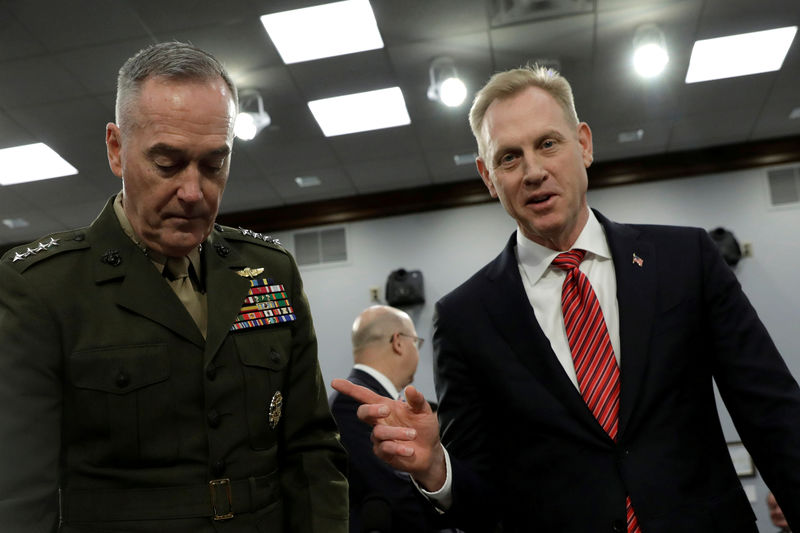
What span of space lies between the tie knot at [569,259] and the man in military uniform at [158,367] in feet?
2.18

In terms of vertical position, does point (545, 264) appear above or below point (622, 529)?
above

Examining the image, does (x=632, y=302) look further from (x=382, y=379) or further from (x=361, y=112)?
(x=361, y=112)

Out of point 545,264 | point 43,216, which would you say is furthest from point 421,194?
point 545,264

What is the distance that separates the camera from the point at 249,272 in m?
1.60

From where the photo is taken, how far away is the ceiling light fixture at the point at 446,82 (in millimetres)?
5328

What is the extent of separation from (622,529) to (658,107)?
5.58 meters

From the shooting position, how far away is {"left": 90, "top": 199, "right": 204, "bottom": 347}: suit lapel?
1376 millimetres

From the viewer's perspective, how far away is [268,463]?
1.45 meters

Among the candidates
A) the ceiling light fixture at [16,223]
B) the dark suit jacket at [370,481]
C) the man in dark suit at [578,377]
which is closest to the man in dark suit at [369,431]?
the dark suit jacket at [370,481]

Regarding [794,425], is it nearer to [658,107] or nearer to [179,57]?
[179,57]

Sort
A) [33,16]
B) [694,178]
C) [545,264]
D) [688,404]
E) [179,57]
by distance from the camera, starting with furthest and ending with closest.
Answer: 1. [694,178]
2. [33,16]
3. [545,264]
4. [688,404]
5. [179,57]

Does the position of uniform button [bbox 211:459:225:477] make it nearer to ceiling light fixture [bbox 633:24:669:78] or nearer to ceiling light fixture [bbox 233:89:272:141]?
ceiling light fixture [bbox 233:89:272:141]

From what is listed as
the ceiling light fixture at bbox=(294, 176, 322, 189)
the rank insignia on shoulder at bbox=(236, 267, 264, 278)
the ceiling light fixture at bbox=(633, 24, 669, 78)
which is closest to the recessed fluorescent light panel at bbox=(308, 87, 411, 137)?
the ceiling light fixture at bbox=(294, 176, 322, 189)

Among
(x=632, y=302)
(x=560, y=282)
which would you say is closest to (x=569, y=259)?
(x=560, y=282)
